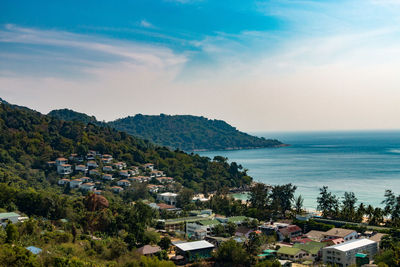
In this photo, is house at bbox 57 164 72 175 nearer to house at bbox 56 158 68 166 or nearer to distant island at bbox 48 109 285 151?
house at bbox 56 158 68 166

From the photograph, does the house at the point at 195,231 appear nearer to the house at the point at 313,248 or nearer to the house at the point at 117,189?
the house at the point at 313,248

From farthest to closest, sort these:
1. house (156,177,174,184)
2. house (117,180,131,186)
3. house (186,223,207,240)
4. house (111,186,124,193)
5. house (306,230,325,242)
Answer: house (156,177,174,184)
house (117,180,131,186)
house (111,186,124,193)
house (186,223,207,240)
house (306,230,325,242)

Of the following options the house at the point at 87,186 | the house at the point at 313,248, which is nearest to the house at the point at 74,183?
the house at the point at 87,186

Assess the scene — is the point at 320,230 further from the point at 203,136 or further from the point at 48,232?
the point at 203,136

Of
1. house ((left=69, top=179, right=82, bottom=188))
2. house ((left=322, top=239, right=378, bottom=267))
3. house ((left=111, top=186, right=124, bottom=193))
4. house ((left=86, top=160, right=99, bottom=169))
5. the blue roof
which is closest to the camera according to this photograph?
the blue roof

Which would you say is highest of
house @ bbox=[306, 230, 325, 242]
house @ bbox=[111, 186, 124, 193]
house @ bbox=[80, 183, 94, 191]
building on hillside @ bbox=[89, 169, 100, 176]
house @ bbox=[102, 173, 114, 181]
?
building on hillside @ bbox=[89, 169, 100, 176]

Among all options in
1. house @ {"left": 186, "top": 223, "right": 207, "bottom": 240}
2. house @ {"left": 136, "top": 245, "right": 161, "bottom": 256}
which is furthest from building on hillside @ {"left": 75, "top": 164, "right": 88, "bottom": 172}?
house @ {"left": 136, "top": 245, "right": 161, "bottom": 256}

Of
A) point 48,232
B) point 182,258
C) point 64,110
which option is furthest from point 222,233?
point 64,110

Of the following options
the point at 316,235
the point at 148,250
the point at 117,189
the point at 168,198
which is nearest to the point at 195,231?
the point at 148,250
